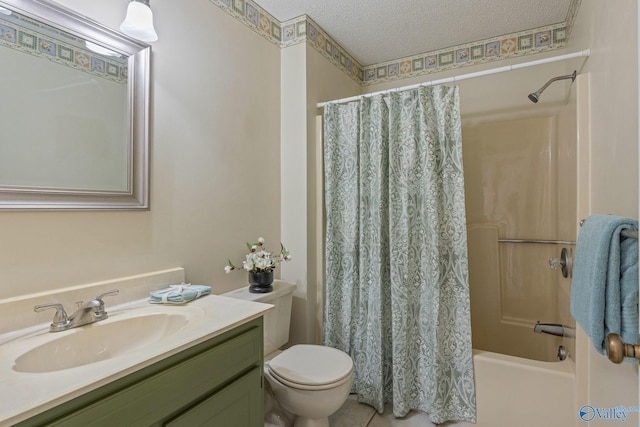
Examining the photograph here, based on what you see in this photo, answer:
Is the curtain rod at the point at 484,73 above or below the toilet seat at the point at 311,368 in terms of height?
above

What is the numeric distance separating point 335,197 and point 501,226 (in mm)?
1295

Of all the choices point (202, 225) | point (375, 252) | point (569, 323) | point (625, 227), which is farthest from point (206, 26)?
point (569, 323)

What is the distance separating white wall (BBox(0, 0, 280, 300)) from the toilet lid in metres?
0.49

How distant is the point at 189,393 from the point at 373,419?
52.6 inches

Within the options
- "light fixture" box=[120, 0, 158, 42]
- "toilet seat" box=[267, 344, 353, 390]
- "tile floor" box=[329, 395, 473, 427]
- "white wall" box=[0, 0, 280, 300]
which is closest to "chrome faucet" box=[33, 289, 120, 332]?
"white wall" box=[0, 0, 280, 300]

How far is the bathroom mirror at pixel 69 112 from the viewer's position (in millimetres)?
1017

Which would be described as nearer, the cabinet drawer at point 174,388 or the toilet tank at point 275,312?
the cabinet drawer at point 174,388

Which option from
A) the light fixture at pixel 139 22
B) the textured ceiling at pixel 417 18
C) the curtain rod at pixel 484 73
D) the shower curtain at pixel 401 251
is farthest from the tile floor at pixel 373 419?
the textured ceiling at pixel 417 18

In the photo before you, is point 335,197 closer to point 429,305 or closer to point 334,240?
point 334,240

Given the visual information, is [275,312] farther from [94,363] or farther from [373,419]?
[94,363]

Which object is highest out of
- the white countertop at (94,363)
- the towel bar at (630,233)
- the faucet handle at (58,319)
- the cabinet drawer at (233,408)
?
the towel bar at (630,233)

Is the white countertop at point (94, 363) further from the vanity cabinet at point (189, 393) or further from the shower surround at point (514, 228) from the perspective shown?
the shower surround at point (514, 228)

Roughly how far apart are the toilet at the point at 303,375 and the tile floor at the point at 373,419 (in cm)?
27

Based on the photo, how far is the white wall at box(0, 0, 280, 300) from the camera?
43.9 inches
